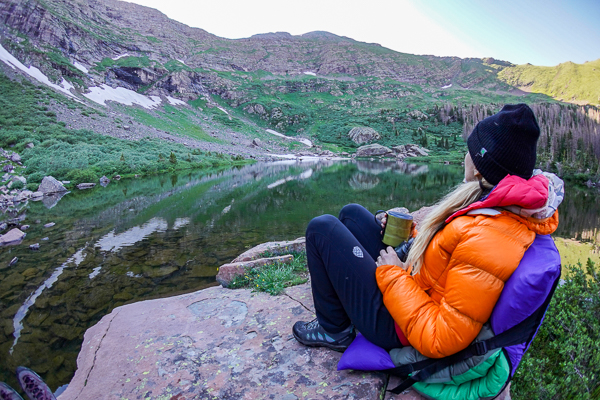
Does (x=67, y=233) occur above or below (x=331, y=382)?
below

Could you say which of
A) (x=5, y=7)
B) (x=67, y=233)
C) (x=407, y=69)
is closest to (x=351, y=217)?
(x=67, y=233)

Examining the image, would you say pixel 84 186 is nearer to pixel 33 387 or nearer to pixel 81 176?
pixel 81 176

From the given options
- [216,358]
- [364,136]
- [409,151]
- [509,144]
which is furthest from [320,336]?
[364,136]

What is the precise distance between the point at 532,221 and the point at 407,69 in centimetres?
20730

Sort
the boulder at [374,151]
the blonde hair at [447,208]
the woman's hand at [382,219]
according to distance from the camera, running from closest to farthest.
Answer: the blonde hair at [447,208]
the woman's hand at [382,219]
the boulder at [374,151]

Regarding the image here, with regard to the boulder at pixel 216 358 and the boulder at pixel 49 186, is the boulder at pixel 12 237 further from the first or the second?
the boulder at pixel 49 186

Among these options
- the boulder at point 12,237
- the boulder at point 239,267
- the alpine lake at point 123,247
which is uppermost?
the boulder at point 239,267

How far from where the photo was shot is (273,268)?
4664mm

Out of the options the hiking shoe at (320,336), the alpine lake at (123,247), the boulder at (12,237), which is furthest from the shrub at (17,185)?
the hiking shoe at (320,336)

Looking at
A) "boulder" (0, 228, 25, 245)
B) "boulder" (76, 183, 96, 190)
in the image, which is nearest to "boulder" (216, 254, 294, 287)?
"boulder" (0, 228, 25, 245)

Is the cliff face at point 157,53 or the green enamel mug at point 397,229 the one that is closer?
the green enamel mug at point 397,229

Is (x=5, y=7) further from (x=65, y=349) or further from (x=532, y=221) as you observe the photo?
(x=532, y=221)

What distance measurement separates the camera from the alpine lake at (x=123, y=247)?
4.25 m

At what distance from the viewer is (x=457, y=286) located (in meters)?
1.51
